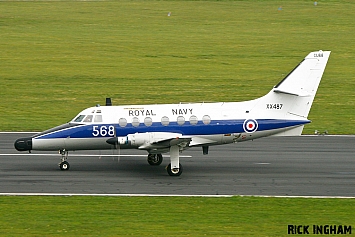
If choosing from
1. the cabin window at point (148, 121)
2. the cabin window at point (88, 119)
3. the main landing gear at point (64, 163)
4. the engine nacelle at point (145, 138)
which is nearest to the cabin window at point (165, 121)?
the cabin window at point (148, 121)

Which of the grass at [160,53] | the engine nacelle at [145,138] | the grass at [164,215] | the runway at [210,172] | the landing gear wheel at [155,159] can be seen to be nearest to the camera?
the grass at [164,215]

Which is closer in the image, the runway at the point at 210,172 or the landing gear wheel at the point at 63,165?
the runway at the point at 210,172

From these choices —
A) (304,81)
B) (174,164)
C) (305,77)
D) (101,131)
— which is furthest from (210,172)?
(305,77)

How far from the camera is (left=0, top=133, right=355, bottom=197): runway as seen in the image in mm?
25844

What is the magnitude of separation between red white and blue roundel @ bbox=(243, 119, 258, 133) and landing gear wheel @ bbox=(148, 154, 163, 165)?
391 centimetres

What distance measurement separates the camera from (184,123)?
28.4 metres

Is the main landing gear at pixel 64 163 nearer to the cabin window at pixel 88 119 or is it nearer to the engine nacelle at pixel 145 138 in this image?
the cabin window at pixel 88 119

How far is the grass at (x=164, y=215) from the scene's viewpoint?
2048cm

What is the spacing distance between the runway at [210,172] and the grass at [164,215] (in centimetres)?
138

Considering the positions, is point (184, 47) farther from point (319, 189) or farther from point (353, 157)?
point (319, 189)

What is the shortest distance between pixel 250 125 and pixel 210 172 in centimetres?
251

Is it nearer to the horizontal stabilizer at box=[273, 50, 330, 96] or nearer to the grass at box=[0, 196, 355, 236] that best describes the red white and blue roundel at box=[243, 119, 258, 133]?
the horizontal stabilizer at box=[273, 50, 330, 96]

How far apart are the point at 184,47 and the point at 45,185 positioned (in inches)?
1644

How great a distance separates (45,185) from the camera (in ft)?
86.2
